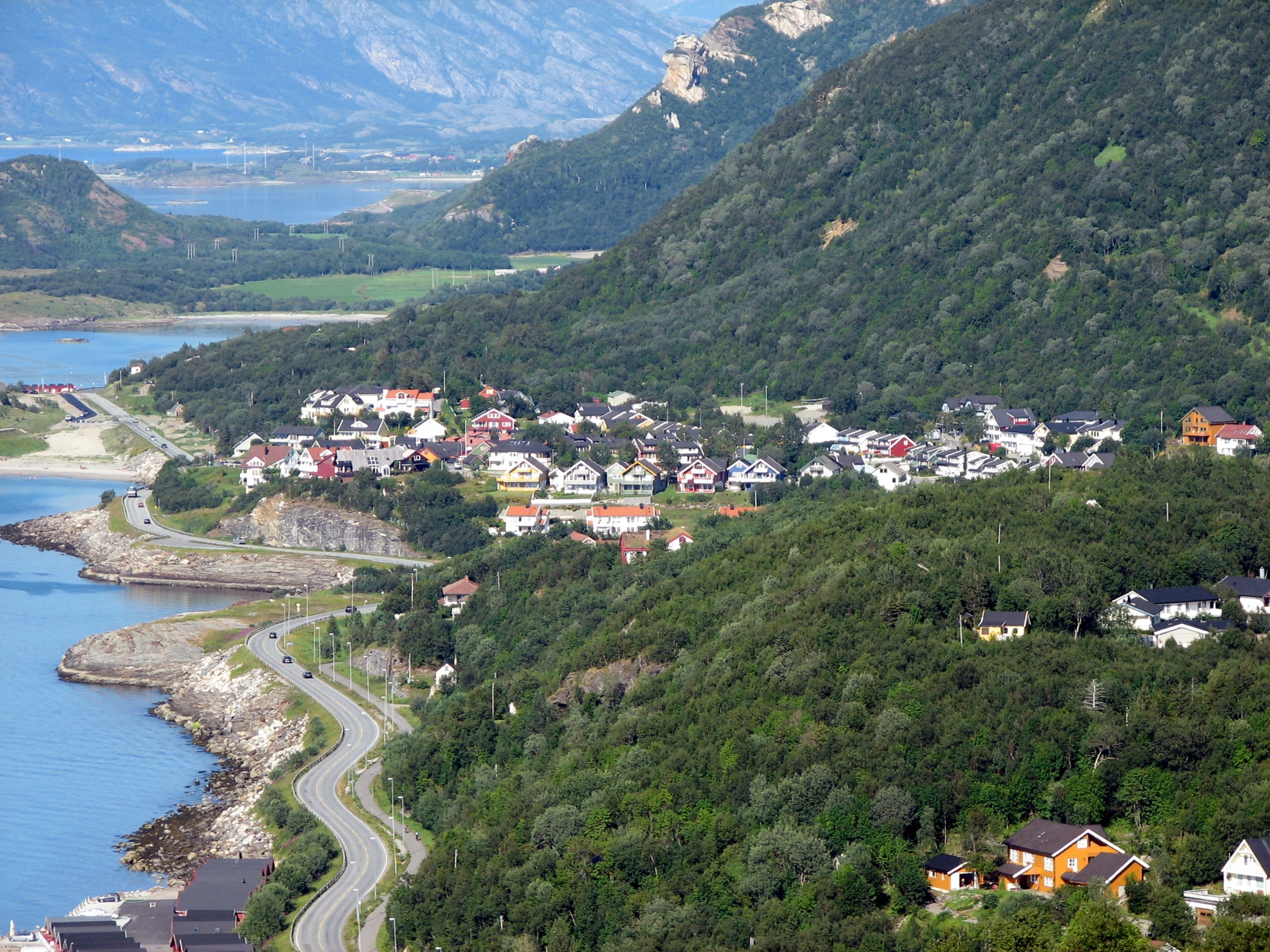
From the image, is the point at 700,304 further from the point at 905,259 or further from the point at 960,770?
the point at 960,770

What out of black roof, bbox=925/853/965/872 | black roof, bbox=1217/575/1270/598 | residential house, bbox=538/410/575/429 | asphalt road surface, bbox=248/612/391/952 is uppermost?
residential house, bbox=538/410/575/429

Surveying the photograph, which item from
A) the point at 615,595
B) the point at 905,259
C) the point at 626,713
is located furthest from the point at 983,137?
the point at 626,713

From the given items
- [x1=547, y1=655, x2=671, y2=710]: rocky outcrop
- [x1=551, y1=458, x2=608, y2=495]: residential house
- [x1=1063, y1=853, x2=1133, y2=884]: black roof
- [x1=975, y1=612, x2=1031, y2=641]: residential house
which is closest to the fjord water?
[x1=547, y1=655, x2=671, y2=710]: rocky outcrop

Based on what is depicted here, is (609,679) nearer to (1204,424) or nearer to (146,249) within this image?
(1204,424)

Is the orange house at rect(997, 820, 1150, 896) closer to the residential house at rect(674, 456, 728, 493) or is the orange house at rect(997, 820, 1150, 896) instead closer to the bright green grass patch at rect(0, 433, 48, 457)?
the residential house at rect(674, 456, 728, 493)

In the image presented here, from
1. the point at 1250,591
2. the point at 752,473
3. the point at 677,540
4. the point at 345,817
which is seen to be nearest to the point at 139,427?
the point at 752,473

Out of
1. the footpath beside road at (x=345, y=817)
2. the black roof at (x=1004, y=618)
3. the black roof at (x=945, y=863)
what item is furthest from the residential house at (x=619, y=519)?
the black roof at (x=945, y=863)
